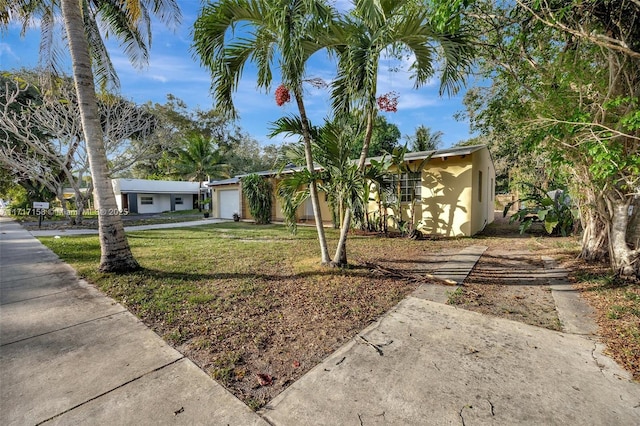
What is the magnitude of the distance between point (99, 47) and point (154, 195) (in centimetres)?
2105

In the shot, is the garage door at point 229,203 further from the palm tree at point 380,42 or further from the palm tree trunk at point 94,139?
the palm tree at point 380,42

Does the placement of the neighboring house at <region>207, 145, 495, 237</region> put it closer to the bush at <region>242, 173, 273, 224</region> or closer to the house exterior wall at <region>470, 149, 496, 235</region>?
the house exterior wall at <region>470, 149, 496, 235</region>

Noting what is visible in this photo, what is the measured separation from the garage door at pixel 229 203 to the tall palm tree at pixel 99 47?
31.4ft

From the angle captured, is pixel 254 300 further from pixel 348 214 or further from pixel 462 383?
pixel 462 383

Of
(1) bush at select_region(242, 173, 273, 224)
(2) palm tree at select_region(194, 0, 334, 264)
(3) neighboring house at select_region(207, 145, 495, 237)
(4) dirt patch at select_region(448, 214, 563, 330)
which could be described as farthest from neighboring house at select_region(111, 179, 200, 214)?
(4) dirt patch at select_region(448, 214, 563, 330)

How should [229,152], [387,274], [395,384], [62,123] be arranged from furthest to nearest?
[229,152], [62,123], [387,274], [395,384]

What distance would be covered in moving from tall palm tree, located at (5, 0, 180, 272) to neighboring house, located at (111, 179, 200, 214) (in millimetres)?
18314

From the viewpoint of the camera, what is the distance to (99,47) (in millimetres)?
7965

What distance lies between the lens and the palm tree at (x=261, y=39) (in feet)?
12.5

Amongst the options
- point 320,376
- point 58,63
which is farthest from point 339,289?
point 58,63

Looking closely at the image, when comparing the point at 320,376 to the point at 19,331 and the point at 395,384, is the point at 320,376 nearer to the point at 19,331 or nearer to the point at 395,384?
the point at 395,384

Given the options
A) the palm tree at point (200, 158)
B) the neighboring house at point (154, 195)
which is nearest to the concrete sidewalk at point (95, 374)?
the palm tree at point (200, 158)

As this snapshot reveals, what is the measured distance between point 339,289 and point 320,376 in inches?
81.4

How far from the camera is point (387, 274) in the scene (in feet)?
17.0
